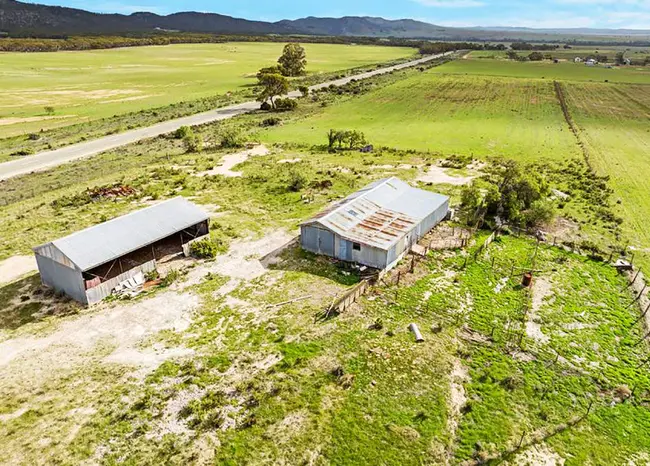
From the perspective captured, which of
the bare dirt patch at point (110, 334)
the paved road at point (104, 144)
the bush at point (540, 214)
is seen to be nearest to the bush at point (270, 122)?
the paved road at point (104, 144)

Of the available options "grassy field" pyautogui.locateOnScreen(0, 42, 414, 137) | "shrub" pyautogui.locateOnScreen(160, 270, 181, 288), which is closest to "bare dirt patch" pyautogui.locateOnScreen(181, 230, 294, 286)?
"shrub" pyautogui.locateOnScreen(160, 270, 181, 288)

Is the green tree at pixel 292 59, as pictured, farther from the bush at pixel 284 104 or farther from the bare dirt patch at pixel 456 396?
the bare dirt patch at pixel 456 396

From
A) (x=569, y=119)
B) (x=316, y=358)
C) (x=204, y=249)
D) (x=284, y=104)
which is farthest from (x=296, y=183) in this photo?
(x=569, y=119)

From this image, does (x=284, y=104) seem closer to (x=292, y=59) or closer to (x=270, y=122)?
(x=270, y=122)

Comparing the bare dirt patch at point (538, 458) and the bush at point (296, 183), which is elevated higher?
the bush at point (296, 183)

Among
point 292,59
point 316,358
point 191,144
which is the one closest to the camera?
point 316,358

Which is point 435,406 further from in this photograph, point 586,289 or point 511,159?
point 511,159
